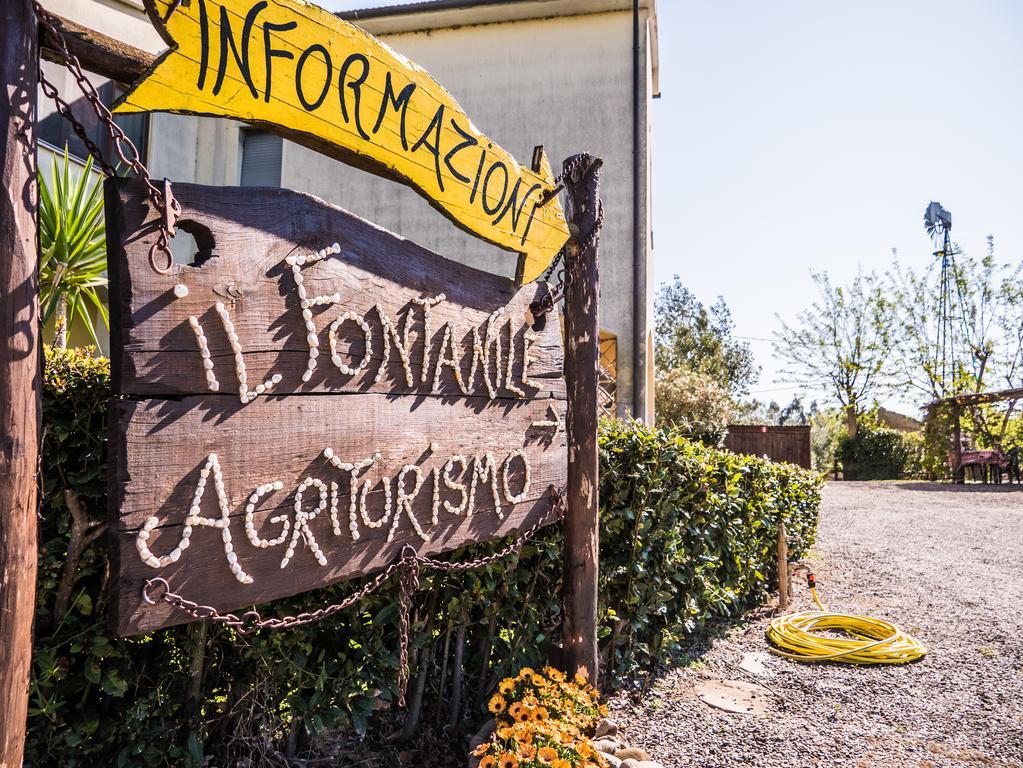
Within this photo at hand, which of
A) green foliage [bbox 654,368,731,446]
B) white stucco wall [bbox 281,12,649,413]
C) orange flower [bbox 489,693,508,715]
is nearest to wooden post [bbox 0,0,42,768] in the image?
orange flower [bbox 489,693,508,715]

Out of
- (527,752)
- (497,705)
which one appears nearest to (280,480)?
(527,752)

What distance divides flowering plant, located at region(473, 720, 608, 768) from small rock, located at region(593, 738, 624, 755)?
1.02ft

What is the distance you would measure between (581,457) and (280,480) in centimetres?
165

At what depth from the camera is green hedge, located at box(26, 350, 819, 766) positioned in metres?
1.89

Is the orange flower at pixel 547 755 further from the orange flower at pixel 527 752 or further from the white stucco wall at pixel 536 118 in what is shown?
the white stucco wall at pixel 536 118

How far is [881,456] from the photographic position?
21828 mm

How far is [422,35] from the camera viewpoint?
1088cm

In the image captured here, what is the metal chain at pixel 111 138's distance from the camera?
1386 mm

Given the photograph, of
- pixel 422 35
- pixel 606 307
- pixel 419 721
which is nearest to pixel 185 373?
pixel 419 721

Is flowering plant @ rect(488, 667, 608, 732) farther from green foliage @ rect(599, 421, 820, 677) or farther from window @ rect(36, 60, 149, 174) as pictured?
window @ rect(36, 60, 149, 174)

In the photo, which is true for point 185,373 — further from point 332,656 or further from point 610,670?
point 610,670

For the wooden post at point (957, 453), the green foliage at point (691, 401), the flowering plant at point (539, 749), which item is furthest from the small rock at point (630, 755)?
the wooden post at point (957, 453)

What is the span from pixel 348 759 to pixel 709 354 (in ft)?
95.9

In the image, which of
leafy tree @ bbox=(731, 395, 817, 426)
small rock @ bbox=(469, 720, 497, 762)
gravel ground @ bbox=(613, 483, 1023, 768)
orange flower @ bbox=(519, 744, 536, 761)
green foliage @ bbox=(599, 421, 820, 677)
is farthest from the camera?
leafy tree @ bbox=(731, 395, 817, 426)
